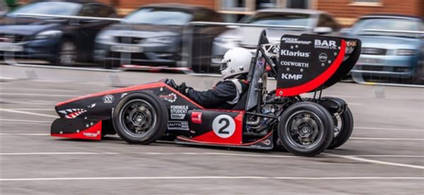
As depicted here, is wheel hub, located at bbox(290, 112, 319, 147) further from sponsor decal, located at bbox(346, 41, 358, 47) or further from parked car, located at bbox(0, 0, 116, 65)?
parked car, located at bbox(0, 0, 116, 65)

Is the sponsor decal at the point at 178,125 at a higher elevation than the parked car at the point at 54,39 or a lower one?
lower

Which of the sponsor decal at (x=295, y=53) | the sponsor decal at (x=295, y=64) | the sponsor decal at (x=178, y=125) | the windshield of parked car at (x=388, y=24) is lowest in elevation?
the sponsor decal at (x=178, y=125)

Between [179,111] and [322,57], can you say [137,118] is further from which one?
[322,57]

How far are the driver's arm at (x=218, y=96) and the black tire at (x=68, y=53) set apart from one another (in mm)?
10153

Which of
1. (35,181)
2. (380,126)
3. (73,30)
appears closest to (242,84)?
(35,181)

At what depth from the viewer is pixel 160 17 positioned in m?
21.8

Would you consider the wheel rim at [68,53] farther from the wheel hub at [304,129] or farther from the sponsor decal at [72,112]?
the wheel hub at [304,129]

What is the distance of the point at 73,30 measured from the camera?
20438 mm

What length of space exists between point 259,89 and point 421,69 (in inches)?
359

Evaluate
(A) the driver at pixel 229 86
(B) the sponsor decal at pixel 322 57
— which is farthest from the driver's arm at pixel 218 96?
(B) the sponsor decal at pixel 322 57

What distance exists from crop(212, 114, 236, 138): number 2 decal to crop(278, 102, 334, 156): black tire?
58 cm

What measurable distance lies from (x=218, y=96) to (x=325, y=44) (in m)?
1.40

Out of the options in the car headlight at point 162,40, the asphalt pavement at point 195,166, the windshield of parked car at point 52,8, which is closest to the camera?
the asphalt pavement at point 195,166

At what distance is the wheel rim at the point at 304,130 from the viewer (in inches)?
392
